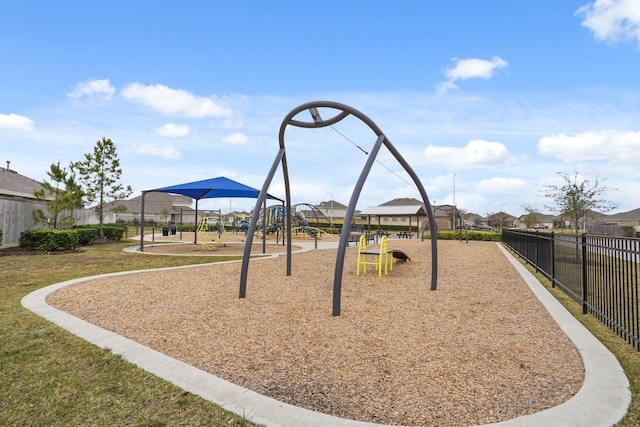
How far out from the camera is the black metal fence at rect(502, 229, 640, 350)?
440 centimetres

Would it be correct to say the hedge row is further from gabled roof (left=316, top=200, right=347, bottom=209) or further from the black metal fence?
gabled roof (left=316, top=200, right=347, bottom=209)

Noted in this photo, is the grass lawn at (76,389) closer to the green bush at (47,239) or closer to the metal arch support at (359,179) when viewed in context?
the metal arch support at (359,179)

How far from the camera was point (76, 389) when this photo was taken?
10.0ft

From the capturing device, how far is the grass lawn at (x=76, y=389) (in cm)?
262

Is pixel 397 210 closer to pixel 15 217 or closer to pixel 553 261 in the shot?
pixel 553 261

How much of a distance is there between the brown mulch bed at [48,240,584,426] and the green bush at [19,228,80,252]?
883cm

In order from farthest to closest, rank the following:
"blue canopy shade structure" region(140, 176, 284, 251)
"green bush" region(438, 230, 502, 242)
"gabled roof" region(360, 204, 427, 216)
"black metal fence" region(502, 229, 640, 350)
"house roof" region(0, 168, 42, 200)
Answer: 1. "gabled roof" region(360, 204, 427, 216)
2. "green bush" region(438, 230, 502, 242)
3. "house roof" region(0, 168, 42, 200)
4. "blue canopy shade structure" region(140, 176, 284, 251)
5. "black metal fence" region(502, 229, 640, 350)

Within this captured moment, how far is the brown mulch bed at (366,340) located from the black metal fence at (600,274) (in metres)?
0.77

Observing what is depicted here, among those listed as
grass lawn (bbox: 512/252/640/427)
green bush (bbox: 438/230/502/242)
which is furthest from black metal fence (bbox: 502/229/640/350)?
green bush (bbox: 438/230/502/242)

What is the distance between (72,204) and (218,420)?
19.1 meters

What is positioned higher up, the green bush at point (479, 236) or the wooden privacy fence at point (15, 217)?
the wooden privacy fence at point (15, 217)

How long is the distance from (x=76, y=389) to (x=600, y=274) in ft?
25.8

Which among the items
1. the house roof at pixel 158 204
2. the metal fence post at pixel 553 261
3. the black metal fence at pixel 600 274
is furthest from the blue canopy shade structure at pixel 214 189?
the house roof at pixel 158 204

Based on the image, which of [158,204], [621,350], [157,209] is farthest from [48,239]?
[158,204]
